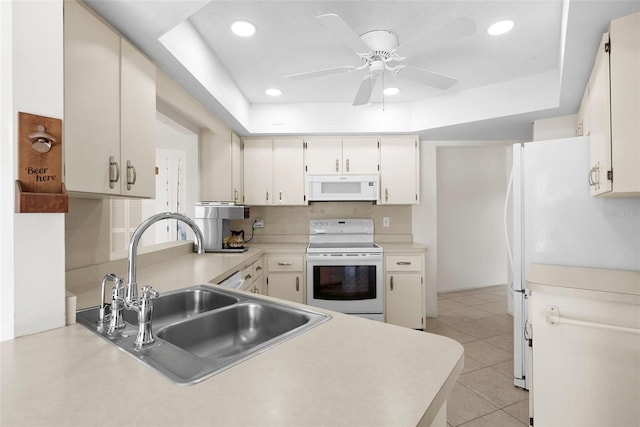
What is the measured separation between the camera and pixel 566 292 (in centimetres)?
162

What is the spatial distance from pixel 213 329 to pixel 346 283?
2.22 meters

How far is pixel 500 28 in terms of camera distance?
2.05 metres

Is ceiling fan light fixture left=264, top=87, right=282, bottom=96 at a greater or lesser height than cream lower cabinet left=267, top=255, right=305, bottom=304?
greater

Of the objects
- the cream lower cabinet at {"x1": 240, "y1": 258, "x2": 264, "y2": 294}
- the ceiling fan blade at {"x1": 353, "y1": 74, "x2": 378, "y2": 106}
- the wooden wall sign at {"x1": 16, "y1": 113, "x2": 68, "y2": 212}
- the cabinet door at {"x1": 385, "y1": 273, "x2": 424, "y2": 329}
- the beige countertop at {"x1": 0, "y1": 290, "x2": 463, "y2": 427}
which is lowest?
the cabinet door at {"x1": 385, "y1": 273, "x2": 424, "y2": 329}

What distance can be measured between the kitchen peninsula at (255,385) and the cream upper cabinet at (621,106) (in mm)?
1270

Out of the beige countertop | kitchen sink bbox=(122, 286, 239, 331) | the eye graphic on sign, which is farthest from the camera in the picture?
kitchen sink bbox=(122, 286, 239, 331)

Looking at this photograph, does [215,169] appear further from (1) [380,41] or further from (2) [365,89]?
(1) [380,41]


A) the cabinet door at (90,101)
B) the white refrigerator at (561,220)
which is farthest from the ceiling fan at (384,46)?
the cabinet door at (90,101)

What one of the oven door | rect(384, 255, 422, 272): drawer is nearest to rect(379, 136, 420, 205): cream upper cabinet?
rect(384, 255, 422, 272): drawer

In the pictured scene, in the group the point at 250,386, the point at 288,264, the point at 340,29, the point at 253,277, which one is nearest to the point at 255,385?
the point at 250,386

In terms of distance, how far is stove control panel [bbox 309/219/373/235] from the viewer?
3.96m

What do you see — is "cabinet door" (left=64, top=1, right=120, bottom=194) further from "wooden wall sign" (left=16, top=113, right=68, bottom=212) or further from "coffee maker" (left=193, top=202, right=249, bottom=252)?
"coffee maker" (left=193, top=202, right=249, bottom=252)

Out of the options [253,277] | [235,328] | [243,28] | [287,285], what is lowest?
[287,285]

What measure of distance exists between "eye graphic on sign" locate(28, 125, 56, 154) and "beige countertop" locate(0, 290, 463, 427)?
0.54 meters
